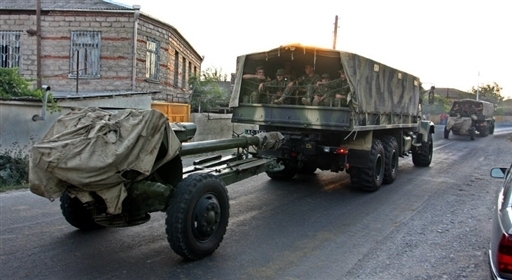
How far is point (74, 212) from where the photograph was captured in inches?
211

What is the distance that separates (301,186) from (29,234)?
17.4 feet

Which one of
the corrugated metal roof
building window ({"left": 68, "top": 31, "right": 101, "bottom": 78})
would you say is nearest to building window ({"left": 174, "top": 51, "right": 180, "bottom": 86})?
the corrugated metal roof

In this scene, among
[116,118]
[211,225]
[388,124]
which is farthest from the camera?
[388,124]

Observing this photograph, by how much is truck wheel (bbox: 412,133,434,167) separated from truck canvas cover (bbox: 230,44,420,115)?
3.20 meters

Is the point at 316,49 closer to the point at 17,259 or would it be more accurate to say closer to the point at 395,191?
the point at 395,191

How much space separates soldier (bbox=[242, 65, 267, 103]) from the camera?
9086mm

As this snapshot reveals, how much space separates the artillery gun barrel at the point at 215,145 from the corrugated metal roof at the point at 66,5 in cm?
1230

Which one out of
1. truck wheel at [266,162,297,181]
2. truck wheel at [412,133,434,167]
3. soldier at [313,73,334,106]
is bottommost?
truck wheel at [266,162,297,181]

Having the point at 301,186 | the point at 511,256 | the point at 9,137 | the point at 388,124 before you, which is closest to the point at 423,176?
the point at 388,124

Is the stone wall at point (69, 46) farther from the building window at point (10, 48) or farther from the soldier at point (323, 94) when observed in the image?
the soldier at point (323, 94)

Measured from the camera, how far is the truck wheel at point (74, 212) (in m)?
5.30

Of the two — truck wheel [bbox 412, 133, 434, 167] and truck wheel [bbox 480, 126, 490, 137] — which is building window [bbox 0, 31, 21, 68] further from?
truck wheel [bbox 480, 126, 490, 137]

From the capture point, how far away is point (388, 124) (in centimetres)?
959

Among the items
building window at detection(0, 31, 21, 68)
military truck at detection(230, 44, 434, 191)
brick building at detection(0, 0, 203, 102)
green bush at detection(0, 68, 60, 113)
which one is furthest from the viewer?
building window at detection(0, 31, 21, 68)
